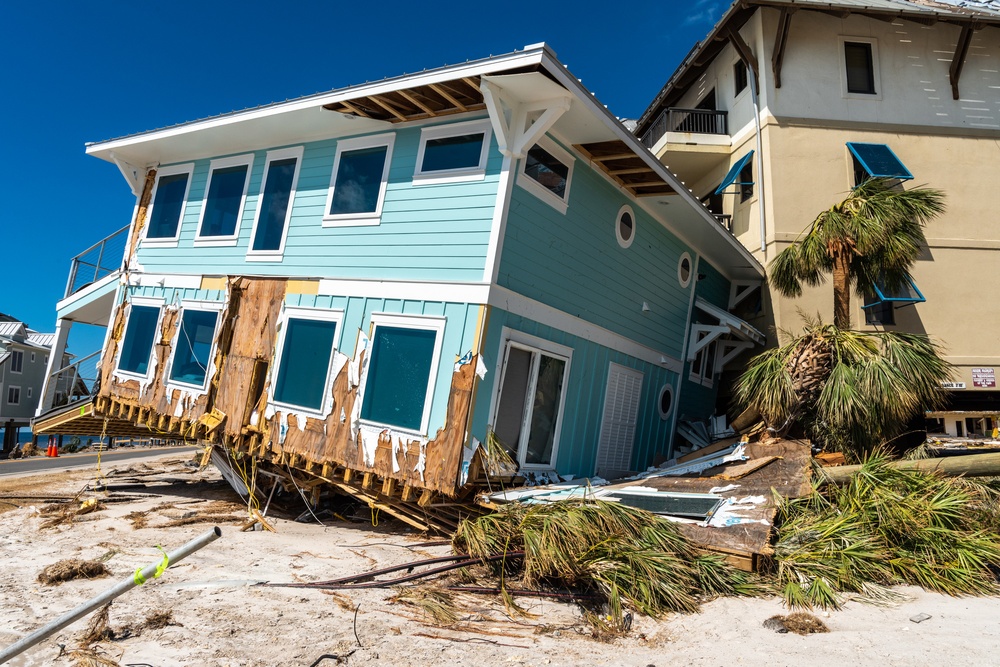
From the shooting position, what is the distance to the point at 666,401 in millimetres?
12906

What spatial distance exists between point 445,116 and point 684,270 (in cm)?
678

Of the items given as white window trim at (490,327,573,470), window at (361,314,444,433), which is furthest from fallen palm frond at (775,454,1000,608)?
window at (361,314,444,433)

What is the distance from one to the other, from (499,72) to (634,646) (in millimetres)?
6373

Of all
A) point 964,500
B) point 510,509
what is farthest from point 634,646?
point 964,500

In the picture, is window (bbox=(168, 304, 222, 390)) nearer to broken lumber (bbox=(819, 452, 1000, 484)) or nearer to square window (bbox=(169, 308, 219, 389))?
square window (bbox=(169, 308, 219, 389))

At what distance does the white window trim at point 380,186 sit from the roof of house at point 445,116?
19 centimetres

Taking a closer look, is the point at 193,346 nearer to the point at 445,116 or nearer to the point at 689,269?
the point at 445,116

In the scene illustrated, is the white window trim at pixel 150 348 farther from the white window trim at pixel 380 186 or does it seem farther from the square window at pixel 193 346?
the white window trim at pixel 380 186

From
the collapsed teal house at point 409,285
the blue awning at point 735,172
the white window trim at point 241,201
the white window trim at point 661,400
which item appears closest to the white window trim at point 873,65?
the blue awning at point 735,172

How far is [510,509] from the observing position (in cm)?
648

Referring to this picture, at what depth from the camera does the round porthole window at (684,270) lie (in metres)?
13.1

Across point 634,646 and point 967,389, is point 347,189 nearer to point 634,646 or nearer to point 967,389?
point 634,646

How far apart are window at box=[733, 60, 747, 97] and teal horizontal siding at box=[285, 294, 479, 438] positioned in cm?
1212

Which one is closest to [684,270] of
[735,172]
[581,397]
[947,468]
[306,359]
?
[735,172]
